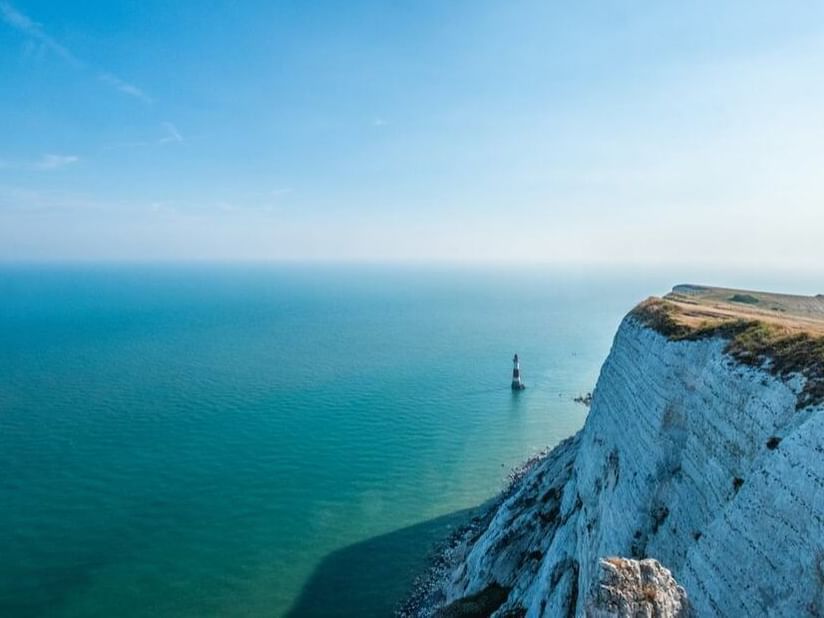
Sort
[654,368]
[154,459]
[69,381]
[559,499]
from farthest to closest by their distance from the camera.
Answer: [69,381] → [154,459] → [559,499] → [654,368]

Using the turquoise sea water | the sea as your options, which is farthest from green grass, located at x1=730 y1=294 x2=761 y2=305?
the sea

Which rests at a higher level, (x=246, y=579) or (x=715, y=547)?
(x=715, y=547)

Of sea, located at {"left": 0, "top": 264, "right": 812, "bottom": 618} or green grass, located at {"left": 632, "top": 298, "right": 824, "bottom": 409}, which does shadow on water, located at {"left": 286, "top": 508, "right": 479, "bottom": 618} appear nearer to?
sea, located at {"left": 0, "top": 264, "right": 812, "bottom": 618}

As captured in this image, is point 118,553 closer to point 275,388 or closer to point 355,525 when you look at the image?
point 355,525

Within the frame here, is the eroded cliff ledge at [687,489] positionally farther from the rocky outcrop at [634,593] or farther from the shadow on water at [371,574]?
the shadow on water at [371,574]

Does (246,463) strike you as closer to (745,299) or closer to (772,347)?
(772,347)

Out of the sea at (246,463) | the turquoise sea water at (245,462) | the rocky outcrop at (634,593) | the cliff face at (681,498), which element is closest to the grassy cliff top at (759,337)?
the cliff face at (681,498)

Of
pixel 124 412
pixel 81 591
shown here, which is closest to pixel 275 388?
pixel 124 412
